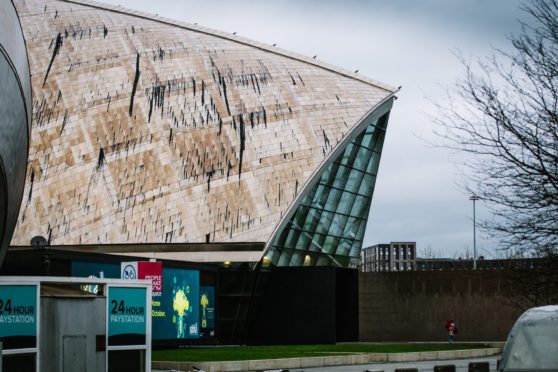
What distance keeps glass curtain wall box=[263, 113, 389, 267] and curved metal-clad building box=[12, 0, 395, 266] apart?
0.26 feet

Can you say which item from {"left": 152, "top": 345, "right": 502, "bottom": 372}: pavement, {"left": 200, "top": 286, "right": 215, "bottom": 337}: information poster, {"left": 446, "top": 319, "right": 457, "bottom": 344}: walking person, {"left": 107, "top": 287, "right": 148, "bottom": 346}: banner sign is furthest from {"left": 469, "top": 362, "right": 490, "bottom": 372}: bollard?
{"left": 446, "top": 319, "right": 457, "bottom": 344}: walking person

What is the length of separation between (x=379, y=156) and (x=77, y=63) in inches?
584

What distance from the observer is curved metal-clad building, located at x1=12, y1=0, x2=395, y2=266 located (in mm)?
43625

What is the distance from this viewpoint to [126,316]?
1723 cm

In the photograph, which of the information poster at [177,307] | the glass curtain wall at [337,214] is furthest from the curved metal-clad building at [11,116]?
the glass curtain wall at [337,214]

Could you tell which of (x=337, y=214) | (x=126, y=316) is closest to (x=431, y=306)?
(x=337, y=214)

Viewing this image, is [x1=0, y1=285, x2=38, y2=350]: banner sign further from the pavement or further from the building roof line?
the building roof line

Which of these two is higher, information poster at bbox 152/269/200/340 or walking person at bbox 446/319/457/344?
information poster at bbox 152/269/200/340

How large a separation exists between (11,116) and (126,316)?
9178 millimetres

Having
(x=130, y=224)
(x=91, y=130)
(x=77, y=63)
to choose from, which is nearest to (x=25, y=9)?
(x=77, y=63)

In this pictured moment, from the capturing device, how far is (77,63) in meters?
47.4

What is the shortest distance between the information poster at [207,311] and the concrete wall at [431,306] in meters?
15.6

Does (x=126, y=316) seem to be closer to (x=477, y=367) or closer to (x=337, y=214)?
(x=477, y=367)

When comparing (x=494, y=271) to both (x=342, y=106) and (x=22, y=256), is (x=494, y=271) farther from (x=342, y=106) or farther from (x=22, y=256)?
(x=22, y=256)
